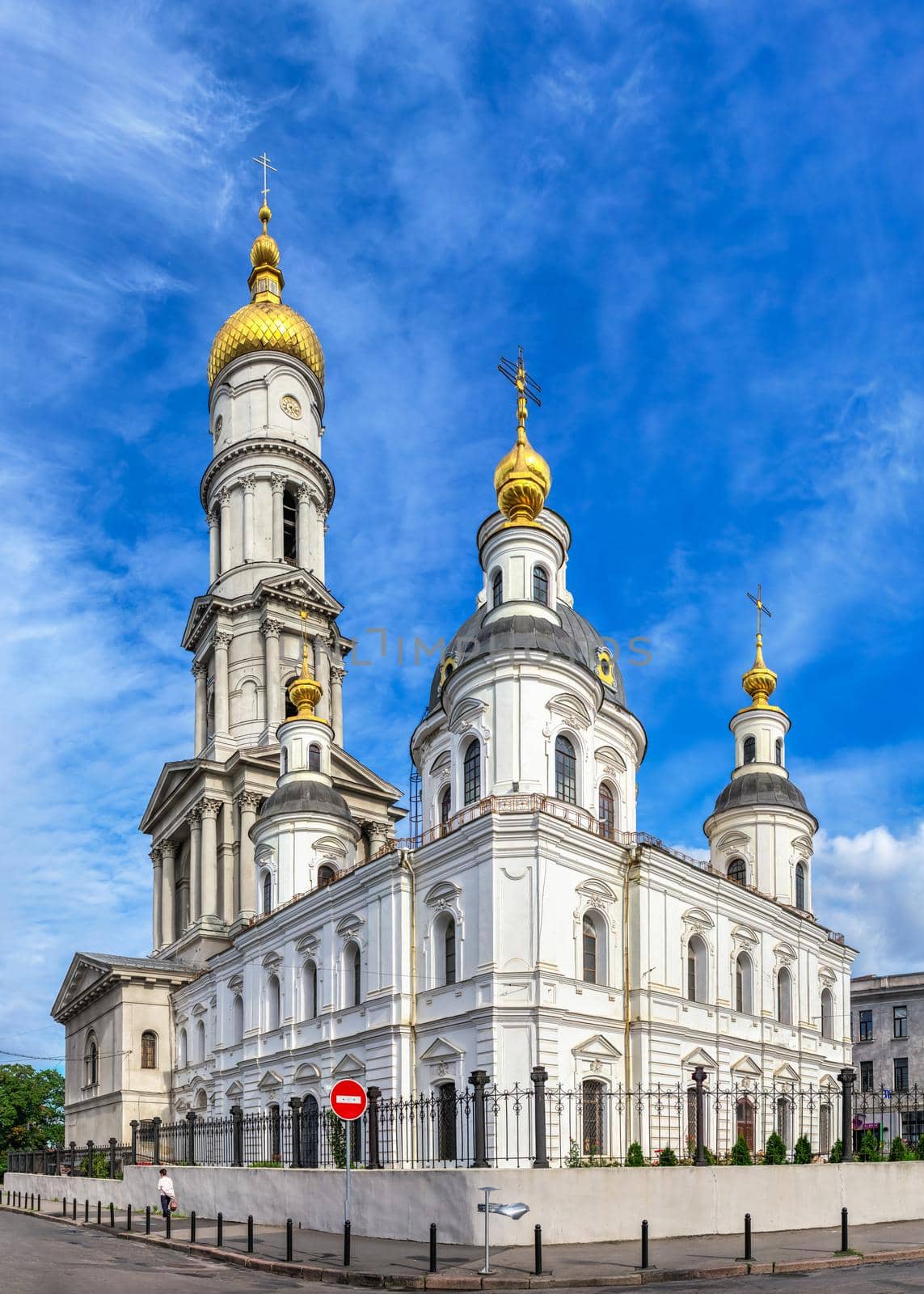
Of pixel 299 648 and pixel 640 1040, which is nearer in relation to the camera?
pixel 640 1040

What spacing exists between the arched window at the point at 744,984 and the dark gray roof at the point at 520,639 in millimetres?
8816

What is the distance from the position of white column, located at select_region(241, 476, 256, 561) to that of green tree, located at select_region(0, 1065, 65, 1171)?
38458 millimetres

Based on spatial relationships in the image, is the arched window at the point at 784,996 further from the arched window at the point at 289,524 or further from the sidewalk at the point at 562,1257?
the arched window at the point at 289,524

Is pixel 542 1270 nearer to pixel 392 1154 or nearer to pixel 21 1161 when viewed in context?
pixel 392 1154

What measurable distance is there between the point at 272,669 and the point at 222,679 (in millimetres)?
2551

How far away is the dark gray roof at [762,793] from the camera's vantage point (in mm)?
43656

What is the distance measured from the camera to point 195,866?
5122 centimetres

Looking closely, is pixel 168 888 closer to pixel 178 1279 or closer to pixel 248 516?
pixel 248 516

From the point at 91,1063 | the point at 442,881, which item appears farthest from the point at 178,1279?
the point at 91,1063

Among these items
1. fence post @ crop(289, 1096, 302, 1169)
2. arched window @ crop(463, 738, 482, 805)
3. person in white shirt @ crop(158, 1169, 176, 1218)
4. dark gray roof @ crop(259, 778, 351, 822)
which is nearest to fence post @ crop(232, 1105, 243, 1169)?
person in white shirt @ crop(158, 1169, 176, 1218)

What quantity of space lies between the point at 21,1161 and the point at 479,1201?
3319cm

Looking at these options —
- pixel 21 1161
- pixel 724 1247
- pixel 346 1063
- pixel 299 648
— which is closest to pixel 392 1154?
→ pixel 346 1063

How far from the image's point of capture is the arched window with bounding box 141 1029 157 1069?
162ft

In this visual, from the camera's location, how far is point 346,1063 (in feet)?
113
